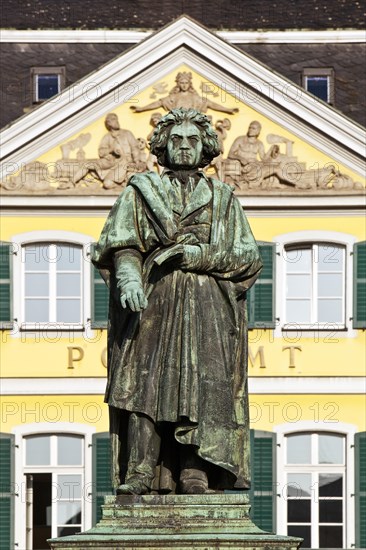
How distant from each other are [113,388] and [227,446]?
2.08 feet

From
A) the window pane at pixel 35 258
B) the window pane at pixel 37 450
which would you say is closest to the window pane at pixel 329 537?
the window pane at pixel 37 450

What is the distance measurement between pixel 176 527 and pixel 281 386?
24464mm

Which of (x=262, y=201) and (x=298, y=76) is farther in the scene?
(x=298, y=76)

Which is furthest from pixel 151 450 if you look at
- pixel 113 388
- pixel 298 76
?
pixel 298 76

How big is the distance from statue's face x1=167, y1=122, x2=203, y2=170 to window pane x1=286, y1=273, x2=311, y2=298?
23.4 meters

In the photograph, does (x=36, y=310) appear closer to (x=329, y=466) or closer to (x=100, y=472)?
(x=100, y=472)

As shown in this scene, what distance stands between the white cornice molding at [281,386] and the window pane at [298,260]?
1.61 metres

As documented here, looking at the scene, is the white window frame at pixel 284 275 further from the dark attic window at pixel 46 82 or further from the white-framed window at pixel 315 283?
the dark attic window at pixel 46 82

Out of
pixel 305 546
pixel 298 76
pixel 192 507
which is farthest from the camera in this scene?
pixel 298 76

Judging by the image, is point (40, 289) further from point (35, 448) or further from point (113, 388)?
point (113, 388)

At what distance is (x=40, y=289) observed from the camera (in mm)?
35906

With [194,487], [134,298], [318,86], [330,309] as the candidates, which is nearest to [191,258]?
[134,298]

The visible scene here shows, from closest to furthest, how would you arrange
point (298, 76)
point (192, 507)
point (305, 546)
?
1. point (192, 507)
2. point (305, 546)
3. point (298, 76)

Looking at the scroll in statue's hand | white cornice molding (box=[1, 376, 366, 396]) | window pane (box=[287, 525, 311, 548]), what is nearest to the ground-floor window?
white cornice molding (box=[1, 376, 366, 396])
